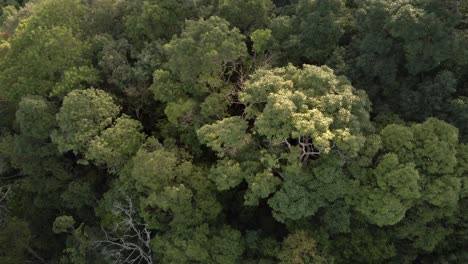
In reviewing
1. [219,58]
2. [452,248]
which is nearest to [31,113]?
[219,58]

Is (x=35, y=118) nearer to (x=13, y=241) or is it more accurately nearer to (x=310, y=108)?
(x=13, y=241)

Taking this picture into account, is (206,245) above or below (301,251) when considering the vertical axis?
below

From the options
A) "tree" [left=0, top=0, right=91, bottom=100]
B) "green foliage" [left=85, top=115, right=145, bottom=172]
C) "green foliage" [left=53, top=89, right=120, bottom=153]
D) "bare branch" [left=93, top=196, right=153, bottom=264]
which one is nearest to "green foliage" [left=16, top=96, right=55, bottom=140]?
"green foliage" [left=53, top=89, right=120, bottom=153]

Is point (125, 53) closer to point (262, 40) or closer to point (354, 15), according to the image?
point (262, 40)

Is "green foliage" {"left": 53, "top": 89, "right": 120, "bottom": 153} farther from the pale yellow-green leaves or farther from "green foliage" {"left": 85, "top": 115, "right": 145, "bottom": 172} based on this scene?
the pale yellow-green leaves

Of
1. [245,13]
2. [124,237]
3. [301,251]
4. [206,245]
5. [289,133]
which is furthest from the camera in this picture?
[245,13]

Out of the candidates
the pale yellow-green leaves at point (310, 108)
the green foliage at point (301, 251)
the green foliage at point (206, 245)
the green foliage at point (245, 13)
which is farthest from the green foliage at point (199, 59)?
the green foliage at point (301, 251)

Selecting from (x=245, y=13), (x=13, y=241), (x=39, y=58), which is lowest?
(x=13, y=241)

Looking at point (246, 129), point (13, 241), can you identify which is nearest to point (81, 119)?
point (13, 241)

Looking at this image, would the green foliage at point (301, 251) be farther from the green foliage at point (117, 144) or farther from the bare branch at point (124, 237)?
the green foliage at point (117, 144)
